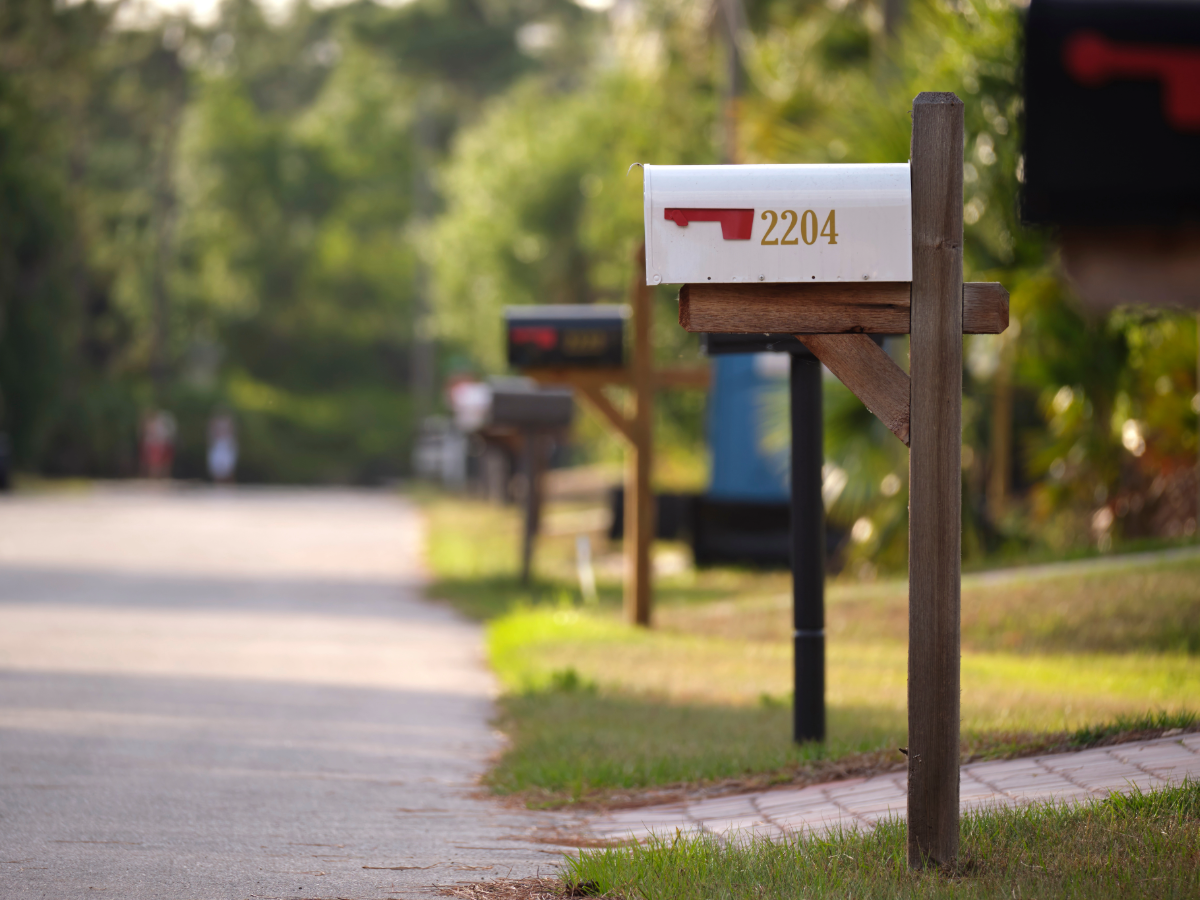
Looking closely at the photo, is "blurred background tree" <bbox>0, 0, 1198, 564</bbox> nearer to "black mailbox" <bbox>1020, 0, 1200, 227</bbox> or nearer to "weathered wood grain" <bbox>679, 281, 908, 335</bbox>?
"weathered wood grain" <bbox>679, 281, 908, 335</bbox>

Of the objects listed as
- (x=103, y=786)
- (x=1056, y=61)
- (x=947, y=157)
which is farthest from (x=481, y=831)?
(x=1056, y=61)

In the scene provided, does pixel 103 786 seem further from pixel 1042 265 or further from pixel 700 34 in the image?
pixel 700 34

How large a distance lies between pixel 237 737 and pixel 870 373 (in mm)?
4026

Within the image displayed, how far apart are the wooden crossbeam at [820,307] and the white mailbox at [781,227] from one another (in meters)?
0.08

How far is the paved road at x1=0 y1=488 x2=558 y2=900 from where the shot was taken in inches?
191

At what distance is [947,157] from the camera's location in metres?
4.62

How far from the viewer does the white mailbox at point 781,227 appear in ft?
15.1

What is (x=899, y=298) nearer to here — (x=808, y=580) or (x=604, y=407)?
(x=808, y=580)

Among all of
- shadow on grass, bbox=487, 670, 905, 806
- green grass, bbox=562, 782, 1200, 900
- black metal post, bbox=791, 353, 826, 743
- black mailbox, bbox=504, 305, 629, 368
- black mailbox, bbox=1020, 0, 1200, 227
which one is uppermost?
black mailbox, bbox=504, 305, 629, 368

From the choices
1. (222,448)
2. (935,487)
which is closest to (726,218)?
(935,487)

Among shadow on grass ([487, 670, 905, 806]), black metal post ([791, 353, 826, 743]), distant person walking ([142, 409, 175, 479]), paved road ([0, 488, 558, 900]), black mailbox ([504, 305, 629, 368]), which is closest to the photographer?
paved road ([0, 488, 558, 900])

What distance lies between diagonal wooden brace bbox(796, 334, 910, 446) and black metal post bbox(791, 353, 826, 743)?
191 centimetres

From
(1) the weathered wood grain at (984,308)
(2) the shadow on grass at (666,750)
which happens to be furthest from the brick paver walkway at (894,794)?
(1) the weathered wood grain at (984,308)

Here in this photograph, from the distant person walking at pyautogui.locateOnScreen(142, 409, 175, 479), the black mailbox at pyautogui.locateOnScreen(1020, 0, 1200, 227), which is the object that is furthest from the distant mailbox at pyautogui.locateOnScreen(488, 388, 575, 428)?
the distant person walking at pyautogui.locateOnScreen(142, 409, 175, 479)
